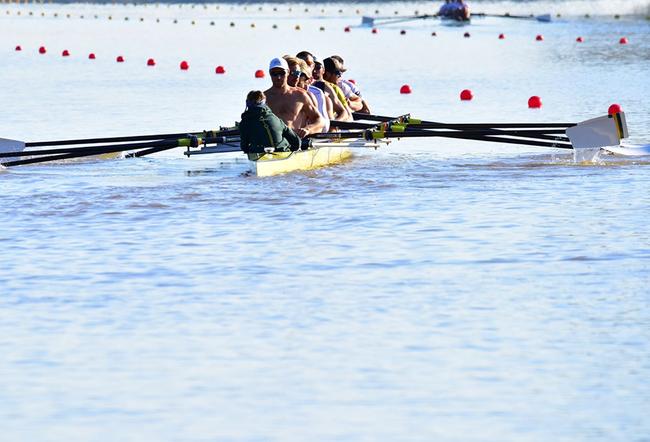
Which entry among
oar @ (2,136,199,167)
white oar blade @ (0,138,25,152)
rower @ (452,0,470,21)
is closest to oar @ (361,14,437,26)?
rower @ (452,0,470,21)

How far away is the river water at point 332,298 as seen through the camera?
7.05 m

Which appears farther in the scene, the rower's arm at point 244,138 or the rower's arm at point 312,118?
the rower's arm at point 312,118

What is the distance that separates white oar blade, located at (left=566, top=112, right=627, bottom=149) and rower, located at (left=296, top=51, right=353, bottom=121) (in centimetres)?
295

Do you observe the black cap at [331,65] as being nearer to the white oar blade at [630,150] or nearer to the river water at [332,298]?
the river water at [332,298]

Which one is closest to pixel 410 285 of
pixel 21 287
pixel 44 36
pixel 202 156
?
pixel 21 287

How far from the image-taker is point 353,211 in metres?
13.1

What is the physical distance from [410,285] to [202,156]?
8.46 m

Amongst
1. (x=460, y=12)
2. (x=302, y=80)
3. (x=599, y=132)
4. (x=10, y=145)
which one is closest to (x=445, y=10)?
(x=460, y=12)

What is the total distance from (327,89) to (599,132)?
3.43 m

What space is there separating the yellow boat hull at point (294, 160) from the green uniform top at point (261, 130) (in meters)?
0.09

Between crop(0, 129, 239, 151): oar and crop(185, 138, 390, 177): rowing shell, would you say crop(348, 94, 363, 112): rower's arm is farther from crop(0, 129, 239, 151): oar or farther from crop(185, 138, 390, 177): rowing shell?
crop(0, 129, 239, 151): oar

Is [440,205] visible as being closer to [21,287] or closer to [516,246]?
[516,246]

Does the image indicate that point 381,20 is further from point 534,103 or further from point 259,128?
point 259,128

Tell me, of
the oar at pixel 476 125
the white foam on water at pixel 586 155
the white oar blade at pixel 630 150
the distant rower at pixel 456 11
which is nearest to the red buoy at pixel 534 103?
the oar at pixel 476 125
